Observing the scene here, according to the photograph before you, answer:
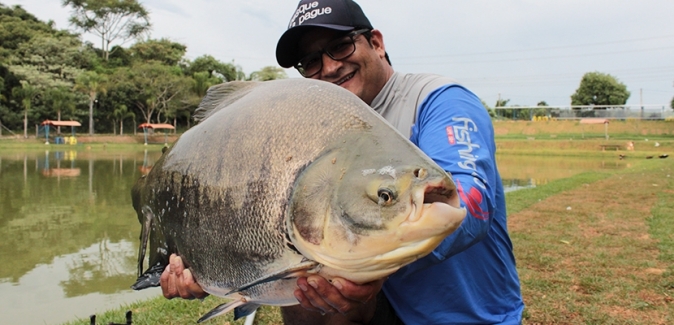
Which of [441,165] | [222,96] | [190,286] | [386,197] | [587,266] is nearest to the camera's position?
[386,197]

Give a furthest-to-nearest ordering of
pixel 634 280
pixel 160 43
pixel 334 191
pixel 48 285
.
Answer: pixel 160 43
pixel 48 285
pixel 634 280
pixel 334 191

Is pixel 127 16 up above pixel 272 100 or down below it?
above

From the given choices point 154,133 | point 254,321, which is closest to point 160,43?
point 154,133

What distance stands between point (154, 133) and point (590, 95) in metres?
54.9

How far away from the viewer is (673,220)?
8391mm

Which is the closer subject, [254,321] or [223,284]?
[223,284]

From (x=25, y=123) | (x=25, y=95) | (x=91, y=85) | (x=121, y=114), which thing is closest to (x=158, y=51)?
(x=121, y=114)

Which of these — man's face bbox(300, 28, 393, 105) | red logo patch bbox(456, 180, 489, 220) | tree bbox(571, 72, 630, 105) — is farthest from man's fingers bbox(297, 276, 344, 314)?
tree bbox(571, 72, 630, 105)

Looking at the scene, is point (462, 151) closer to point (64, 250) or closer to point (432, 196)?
point (432, 196)

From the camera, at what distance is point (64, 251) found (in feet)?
26.3

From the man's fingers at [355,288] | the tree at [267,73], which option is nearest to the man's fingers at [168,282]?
the man's fingers at [355,288]

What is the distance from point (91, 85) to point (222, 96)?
4812 centimetres

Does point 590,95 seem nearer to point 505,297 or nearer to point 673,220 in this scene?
point 673,220

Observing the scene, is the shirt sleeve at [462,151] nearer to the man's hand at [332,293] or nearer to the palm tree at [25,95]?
the man's hand at [332,293]
